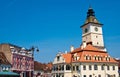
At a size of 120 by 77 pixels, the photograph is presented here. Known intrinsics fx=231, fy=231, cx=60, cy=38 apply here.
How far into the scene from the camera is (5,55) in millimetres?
66875

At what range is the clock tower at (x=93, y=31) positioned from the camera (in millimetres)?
85375

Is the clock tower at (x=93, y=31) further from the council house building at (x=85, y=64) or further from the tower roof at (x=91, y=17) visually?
the council house building at (x=85, y=64)

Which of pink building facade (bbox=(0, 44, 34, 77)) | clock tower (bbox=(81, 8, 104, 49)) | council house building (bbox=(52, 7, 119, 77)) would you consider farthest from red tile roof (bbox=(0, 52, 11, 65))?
clock tower (bbox=(81, 8, 104, 49))

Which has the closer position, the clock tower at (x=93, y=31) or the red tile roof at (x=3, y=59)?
the red tile roof at (x=3, y=59)

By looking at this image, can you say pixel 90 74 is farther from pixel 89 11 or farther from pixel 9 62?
pixel 89 11

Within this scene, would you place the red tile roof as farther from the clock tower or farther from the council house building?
the clock tower

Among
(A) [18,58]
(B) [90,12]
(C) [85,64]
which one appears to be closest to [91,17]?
(B) [90,12]

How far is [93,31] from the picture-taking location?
86.4 meters

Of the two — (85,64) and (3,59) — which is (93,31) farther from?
(3,59)

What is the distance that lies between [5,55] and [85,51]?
76.7ft

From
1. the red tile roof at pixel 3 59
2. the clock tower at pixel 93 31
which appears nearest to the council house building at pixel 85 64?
the clock tower at pixel 93 31

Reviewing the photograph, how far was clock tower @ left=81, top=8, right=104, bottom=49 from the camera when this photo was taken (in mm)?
85375

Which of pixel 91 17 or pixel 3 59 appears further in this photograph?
pixel 91 17

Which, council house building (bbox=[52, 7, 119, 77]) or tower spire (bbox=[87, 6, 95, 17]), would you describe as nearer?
council house building (bbox=[52, 7, 119, 77])
